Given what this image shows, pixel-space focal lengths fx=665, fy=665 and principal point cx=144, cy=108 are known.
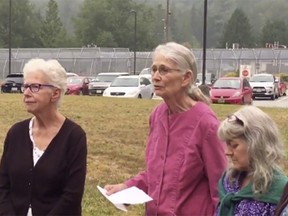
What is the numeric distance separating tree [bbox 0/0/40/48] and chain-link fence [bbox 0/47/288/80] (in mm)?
44536

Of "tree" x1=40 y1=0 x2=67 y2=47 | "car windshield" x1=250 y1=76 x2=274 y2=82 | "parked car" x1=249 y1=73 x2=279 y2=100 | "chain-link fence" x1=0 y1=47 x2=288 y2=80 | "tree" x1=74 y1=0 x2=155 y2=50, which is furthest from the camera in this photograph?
"tree" x1=74 y1=0 x2=155 y2=50

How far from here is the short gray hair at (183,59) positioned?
12.3 ft

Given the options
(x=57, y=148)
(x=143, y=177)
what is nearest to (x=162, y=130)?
(x=143, y=177)

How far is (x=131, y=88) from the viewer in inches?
1221

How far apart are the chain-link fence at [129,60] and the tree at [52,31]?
1491 inches

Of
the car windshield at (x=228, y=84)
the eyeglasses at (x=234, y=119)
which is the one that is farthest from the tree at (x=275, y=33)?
A: the eyeglasses at (x=234, y=119)

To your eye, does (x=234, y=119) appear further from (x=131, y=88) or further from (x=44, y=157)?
(x=131, y=88)

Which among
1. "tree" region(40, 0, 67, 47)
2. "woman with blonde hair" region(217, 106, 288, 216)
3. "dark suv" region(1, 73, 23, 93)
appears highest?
"tree" region(40, 0, 67, 47)

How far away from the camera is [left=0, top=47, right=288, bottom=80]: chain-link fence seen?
2263 inches

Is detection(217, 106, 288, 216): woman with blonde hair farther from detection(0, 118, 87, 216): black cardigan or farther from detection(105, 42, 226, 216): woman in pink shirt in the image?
detection(0, 118, 87, 216): black cardigan

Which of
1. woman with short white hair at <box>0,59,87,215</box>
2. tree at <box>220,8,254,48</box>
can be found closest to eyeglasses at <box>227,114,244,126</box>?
woman with short white hair at <box>0,59,87,215</box>

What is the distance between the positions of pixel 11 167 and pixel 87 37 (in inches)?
4243

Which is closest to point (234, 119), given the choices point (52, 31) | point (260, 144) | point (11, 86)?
point (260, 144)

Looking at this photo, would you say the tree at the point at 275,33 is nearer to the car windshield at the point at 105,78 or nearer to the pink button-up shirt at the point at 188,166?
the car windshield at the point at 105,78
